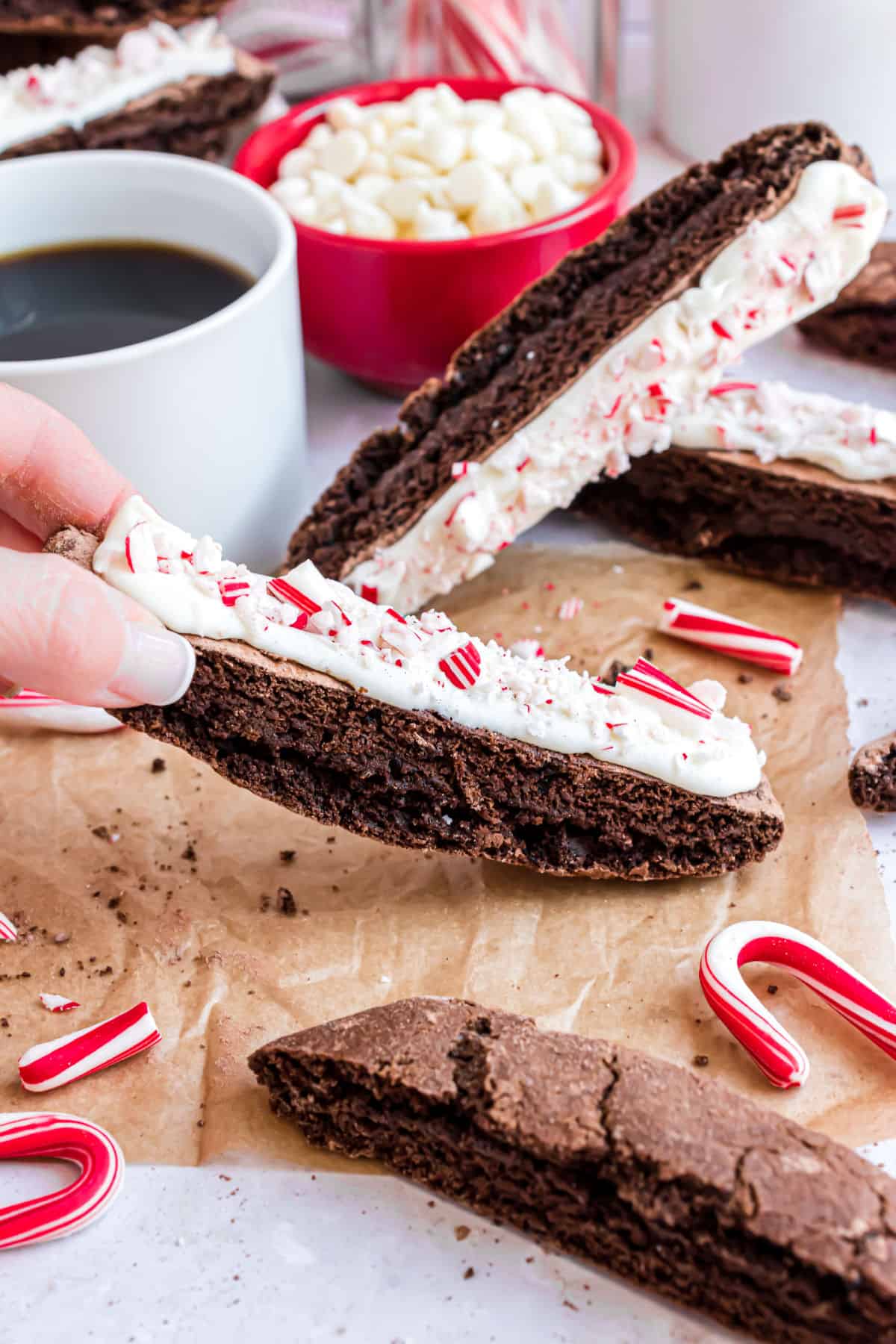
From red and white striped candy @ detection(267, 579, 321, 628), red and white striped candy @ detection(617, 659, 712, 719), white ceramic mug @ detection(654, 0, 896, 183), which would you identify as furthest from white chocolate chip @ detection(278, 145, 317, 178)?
red and white striped candy @ detection(617, 659, 712, 719)

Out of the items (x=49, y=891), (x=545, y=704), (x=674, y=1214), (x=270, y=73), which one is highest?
(x=270, y=73)

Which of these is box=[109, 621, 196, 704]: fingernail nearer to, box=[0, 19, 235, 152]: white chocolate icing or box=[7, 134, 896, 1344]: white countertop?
box=[7, 134, 896, 1344]: white countertop

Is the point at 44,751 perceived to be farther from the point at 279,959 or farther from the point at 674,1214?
the point at 674,1214

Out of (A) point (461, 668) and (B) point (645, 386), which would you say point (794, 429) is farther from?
(A) point (461, 668)

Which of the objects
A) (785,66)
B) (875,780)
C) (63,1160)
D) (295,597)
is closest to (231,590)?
(295,597)

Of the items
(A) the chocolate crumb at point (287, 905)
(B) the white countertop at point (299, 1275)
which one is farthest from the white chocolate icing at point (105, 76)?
(B) the white countertop at point (299, 1275)

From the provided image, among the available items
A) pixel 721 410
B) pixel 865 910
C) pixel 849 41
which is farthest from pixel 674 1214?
pixel 849 41
